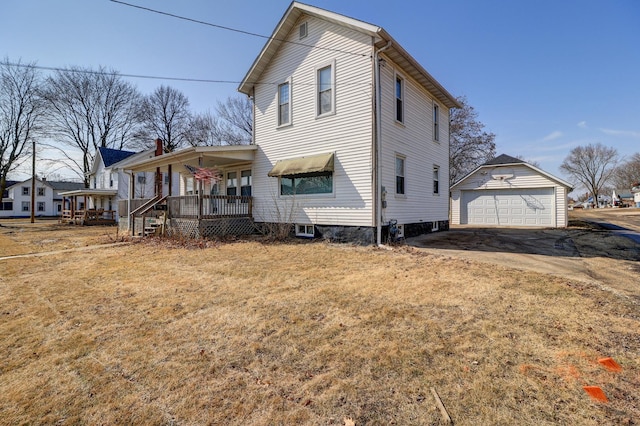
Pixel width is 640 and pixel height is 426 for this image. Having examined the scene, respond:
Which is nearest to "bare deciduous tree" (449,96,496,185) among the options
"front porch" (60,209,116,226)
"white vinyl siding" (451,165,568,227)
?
"white vinyl siding" (451,165,568,227)

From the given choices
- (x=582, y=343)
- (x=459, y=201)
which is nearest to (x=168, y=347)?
(x=582, y=343)

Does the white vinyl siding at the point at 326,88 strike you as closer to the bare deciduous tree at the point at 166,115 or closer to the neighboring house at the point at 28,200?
the bare deciduous tree at the point at 166,115

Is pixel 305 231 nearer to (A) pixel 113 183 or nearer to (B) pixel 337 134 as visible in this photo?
(B) pixel 337 134

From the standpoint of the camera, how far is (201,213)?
11586 mm

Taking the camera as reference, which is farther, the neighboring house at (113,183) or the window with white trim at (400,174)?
the neighboring house at (113,183)

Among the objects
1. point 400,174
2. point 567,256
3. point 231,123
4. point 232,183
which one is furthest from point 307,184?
point 231,123

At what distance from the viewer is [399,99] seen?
11180 millimetres

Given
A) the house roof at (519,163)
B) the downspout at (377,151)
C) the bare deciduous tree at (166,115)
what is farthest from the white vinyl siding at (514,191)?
the bare deciduous tree at (166,115)

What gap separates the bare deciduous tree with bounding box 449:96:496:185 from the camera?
1080 inches

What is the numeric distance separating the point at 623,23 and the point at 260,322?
14191 millimetres

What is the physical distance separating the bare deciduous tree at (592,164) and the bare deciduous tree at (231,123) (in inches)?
2787

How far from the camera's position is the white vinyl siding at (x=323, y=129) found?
9891 millimetres

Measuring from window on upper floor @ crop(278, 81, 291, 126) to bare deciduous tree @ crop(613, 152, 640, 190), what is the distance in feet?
277

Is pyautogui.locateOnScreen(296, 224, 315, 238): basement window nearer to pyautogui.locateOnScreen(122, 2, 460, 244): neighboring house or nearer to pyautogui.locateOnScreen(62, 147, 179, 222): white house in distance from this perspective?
pyautogui.locateOnScreen(122, 2, 460, 244): neighboring house
